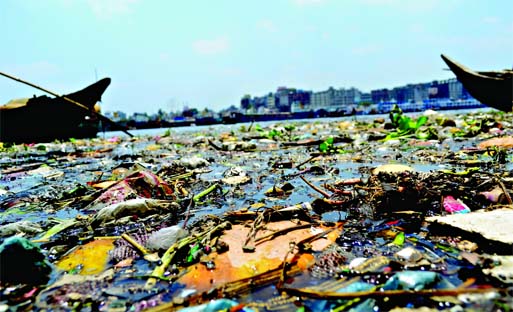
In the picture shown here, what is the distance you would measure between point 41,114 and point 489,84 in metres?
11.2

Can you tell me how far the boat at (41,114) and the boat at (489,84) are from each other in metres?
9.15

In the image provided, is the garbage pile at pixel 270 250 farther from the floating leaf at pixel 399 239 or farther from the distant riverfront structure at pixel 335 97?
the distant riverfront structure at pixel 335 97

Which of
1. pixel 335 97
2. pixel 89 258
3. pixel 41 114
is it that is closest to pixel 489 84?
pixel 89 258

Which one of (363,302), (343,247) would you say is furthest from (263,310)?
(343,247)

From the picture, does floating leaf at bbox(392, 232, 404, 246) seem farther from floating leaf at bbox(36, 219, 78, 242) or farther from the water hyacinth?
floating leaf at bbox(36, 219, 78, 242)

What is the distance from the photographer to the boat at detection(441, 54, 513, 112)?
25.9ft

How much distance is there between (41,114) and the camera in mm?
8594

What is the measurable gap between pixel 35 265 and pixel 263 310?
3.13ft

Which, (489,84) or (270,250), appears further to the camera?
(489,84)

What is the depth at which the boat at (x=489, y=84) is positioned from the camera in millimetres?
7906

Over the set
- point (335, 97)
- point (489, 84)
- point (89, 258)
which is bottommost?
point (89, 258)

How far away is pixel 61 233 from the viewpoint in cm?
192

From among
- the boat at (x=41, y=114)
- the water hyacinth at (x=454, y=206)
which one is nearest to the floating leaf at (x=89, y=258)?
the water hyacinth at (x=454, y=206)

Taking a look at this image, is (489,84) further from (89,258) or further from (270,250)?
(89,258)
